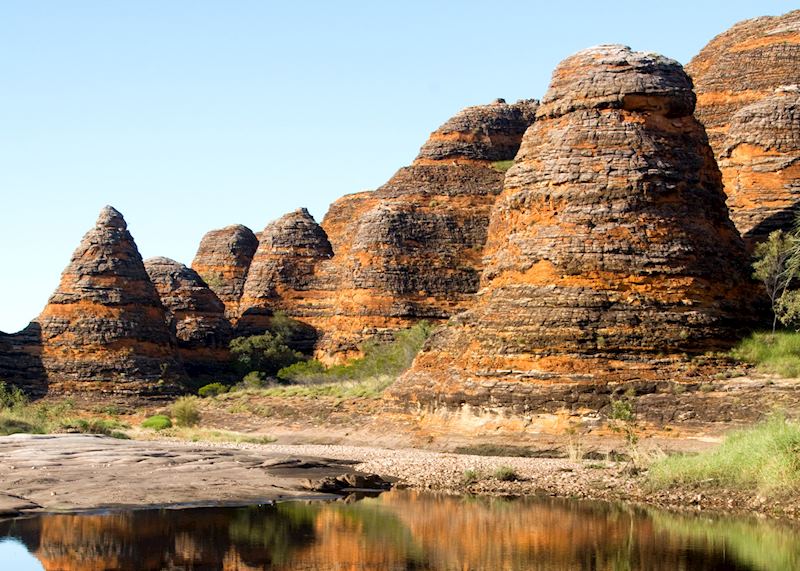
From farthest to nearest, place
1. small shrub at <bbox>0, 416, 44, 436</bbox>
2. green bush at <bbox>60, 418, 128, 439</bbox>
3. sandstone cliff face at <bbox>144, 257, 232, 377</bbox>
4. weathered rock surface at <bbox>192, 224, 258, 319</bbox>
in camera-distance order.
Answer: weathered rock surface at <bbox>192, 224, 258, 319</bbox>
sandstone cliff face at <bbox>144, 257, 232, 377</bbox>
green bush at <bbox>60, 418, 128, 439</bbox>
small shrub at <bbox>0, 416, 44, 436</bbox>

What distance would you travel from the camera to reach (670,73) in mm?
32875

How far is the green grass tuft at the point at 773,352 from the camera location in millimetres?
29391

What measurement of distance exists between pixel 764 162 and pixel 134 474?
72.1ft

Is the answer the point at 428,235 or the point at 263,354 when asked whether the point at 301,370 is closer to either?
the point at 263,354

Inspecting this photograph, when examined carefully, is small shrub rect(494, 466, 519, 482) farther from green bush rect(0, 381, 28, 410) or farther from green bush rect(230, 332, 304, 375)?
green bush rect(230, 332, 304, 375)

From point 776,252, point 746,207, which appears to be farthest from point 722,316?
point 746,207

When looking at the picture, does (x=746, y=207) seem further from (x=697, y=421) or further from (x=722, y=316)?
(x=697, y=421)

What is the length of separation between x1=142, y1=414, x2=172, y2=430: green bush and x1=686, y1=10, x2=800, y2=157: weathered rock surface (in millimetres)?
20297

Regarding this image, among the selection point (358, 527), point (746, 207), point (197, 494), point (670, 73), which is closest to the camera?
point (358, 527)

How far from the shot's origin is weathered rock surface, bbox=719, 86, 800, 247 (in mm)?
38094

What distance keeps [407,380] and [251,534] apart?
1550 centimetres

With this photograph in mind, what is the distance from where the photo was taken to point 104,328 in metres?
49.8

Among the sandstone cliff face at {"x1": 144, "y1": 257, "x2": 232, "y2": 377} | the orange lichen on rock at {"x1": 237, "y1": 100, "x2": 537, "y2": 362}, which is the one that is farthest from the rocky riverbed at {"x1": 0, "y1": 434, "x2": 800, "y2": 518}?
the sandstone cliff face at {"x1": 144, "y1": 257, "x2": 232, "y2": 377}

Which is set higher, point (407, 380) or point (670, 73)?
point (670, 73)
